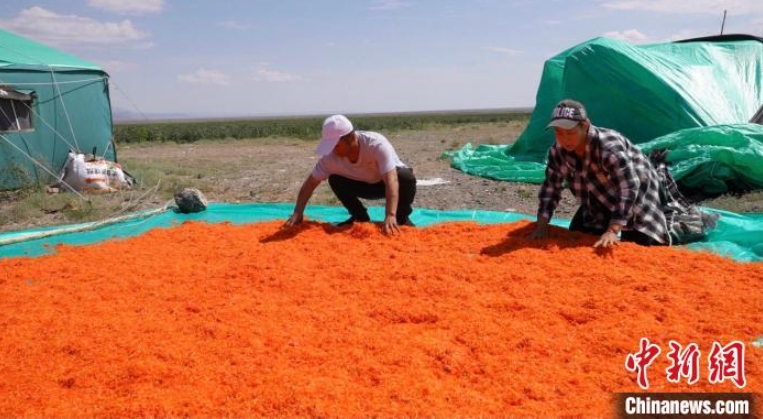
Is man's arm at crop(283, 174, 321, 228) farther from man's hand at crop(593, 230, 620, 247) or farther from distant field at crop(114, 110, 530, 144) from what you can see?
distant field at crop(114, 110, 530, 144)

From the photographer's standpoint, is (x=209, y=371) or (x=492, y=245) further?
(x=492, y=245)

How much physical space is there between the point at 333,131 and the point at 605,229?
A: 178cm

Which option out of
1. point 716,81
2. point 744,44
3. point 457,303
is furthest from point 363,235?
Result: point 744,44

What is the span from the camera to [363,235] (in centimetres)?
349

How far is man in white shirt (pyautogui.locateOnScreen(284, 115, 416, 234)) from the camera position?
137 inches

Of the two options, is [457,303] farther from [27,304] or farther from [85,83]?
[85,83]

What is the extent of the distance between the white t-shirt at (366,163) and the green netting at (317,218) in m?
0.94

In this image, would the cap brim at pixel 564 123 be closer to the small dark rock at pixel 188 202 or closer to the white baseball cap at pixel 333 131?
the white baseball cap at pixel 333 131

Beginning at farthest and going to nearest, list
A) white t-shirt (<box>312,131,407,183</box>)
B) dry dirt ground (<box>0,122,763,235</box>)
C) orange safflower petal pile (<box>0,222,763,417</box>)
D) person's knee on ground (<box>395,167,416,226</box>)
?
dry dirt ground (<box>0,122,763,235</box>) < person's knee on ground (<box>395,167,416,226</box>) < white t-shirt (<box>312,131,407,183</box>) < orange safflower petal pile (<box>0,222,763,417</box>)

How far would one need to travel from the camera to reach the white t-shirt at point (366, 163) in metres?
3.68

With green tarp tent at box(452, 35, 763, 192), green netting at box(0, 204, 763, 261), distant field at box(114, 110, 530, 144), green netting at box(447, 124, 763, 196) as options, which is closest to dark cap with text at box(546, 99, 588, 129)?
green netting at box(0, 204, 763, 261)

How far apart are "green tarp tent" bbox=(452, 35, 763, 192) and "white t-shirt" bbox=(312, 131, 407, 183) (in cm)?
340

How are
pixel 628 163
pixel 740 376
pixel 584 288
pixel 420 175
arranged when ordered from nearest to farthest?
pixel 740 376
pixel 584 288
pixel 628 163
pixel 420 175

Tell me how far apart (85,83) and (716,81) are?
29.5ft
